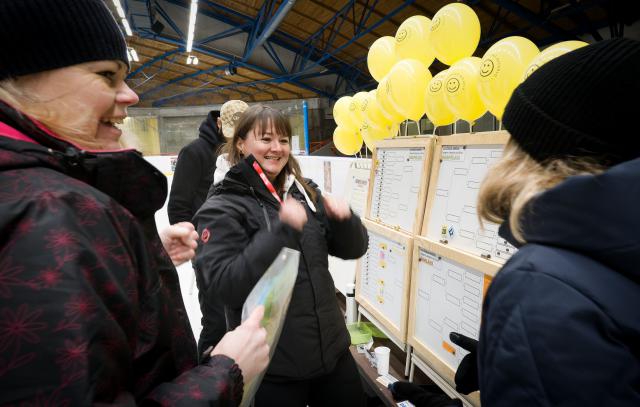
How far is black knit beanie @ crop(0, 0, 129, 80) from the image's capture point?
53cm

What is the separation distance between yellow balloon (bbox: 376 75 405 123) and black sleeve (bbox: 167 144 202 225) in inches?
53.8

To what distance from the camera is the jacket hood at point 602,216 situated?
1.66 feet

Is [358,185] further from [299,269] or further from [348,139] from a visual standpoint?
[299,269]

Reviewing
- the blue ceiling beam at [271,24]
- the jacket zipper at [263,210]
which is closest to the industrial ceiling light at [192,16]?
the blue ceiling beam at [271,24]

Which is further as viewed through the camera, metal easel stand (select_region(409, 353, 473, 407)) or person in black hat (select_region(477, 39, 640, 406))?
metal easel stand (select_region(409, 353, 473, 407))

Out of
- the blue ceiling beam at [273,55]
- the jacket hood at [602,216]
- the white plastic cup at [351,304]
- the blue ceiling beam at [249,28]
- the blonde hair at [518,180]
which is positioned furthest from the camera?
the blue ceiling beam at [273,55]

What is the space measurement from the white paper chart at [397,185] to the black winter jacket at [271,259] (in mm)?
597

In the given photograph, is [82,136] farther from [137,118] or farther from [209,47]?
[137,118]

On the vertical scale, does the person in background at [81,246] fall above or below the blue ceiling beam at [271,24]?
below

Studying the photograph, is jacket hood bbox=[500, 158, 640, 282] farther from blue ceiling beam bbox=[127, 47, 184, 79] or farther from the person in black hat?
blue ceiling beam bbox=[127, 47, 184, 79]

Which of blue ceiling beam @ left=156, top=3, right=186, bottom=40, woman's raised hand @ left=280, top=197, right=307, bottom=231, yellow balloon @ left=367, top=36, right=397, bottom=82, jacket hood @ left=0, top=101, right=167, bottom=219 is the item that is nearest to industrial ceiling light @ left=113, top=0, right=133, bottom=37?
blue ceiling beam @ left=156, top=3, right=186, bottom=40

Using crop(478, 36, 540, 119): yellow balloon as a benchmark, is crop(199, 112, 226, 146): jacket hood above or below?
below

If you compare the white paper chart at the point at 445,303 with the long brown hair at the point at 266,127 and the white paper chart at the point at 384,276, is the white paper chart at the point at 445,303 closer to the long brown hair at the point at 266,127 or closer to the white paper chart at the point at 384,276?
the white paper chart at the point at 384,276

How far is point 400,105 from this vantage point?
227 cm
